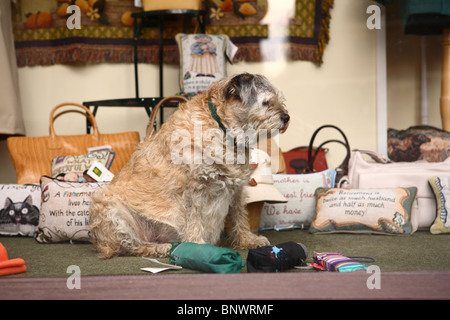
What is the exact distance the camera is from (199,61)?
3.86 metres

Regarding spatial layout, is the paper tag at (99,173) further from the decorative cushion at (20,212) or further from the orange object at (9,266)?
the orange object at (9,266)

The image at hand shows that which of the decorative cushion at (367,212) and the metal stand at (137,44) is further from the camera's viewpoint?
the metal stand at (137,44)

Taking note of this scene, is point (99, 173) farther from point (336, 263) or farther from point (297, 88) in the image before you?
point (297, 88)

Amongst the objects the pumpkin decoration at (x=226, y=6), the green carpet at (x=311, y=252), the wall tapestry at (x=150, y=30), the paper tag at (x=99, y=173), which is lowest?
the green carpet at (x=311, y=252)

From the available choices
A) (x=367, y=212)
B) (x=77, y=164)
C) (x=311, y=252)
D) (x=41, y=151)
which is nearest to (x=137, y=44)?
(x=41, y=151)

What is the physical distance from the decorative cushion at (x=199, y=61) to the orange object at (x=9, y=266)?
2.03 meters

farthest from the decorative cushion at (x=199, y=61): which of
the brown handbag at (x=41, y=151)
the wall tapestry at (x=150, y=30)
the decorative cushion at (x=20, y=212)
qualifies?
the decorative cushion at (x=20, y=212)

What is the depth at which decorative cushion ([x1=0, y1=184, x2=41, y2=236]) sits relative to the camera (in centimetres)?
316

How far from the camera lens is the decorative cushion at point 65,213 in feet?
9.36

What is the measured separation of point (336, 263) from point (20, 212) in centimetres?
212

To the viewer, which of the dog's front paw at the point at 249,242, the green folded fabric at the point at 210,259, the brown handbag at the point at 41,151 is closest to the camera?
the green folded fabric at the point at 210,259

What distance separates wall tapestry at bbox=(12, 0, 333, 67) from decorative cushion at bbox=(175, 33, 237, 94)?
21.4 inches
